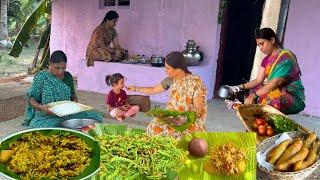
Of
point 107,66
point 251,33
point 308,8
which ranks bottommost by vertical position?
point 107,66

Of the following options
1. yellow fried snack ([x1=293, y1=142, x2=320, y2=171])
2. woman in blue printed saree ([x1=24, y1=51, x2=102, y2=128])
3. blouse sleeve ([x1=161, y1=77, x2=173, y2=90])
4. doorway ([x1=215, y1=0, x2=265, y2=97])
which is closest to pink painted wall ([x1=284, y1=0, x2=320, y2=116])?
doorway ([x1=215, y1=0, x2=265, y2=97])

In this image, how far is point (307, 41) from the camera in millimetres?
6359

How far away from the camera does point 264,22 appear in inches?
171

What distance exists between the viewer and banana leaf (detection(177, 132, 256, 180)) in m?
2.19

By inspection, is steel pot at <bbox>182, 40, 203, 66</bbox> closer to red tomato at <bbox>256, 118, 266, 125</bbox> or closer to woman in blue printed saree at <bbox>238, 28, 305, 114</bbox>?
woman in blue printed saree at <bbox>238, 28, 305, 114</bbox>

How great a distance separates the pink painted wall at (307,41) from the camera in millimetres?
6281

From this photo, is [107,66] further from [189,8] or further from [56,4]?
[56,4]

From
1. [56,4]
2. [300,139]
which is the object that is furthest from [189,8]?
[300,139]

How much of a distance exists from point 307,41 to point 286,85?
120 inches

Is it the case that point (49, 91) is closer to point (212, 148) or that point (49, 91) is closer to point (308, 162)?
point (212, 148)

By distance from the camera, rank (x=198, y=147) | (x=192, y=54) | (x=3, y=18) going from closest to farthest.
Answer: (x=198, y=147), (x=192, y=54), (x=3, y=18)

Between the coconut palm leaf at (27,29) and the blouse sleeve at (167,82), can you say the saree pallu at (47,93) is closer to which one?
the blouse sleeve at (167,82)

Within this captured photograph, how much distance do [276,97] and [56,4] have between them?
731 cm

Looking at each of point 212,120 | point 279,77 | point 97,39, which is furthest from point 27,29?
point 279,77
